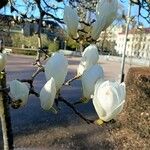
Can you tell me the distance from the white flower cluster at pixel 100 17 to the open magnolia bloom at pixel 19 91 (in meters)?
0.20

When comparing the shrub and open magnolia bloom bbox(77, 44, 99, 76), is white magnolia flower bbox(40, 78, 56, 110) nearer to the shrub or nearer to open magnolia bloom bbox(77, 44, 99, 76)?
open magnolia bloom bbox(77, 44, 99, 76)

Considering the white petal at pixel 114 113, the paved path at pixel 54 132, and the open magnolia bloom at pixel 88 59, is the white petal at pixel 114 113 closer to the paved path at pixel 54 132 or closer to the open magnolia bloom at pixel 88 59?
the open magnolia bloom at pixel 88 59

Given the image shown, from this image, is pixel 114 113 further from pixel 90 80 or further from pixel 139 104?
pixel 139 104

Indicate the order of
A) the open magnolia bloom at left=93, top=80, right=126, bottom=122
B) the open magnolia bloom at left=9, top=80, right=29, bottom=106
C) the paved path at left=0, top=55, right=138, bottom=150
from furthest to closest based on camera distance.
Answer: the paved path at left=0, top=55, right=138, bottom=150 < the open magnolia bloom at left=9, top=80, right=29, bottom=106 < the open magnolia bloom at left=93, top=80, right=126, bottom=122

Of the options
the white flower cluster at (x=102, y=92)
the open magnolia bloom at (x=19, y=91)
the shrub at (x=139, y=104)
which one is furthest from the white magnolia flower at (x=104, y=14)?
the shrub at (x=139, y=104)

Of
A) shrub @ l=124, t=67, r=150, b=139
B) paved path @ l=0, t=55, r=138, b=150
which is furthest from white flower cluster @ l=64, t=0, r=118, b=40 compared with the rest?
shrub @ l=124, t=67, r=150, b=139

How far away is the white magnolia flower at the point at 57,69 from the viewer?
3.39 ft

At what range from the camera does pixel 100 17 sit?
1.11m

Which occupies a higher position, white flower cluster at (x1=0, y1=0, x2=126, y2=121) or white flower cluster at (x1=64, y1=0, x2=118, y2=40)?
white flower cluster at (x1=64, y1=0, x2=118, y2=40)

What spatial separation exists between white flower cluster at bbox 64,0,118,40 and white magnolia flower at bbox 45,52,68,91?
14 centimetres

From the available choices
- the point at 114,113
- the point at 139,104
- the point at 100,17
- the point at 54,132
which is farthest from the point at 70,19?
the point at 139,104

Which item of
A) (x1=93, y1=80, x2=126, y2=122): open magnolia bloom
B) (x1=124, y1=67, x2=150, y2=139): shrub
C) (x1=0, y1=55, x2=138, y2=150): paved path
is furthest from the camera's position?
(x1=124, y1=67, x2=150, y2=139): shrub

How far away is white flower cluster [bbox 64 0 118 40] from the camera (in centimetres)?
111

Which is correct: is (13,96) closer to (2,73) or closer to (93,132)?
(2,73)
